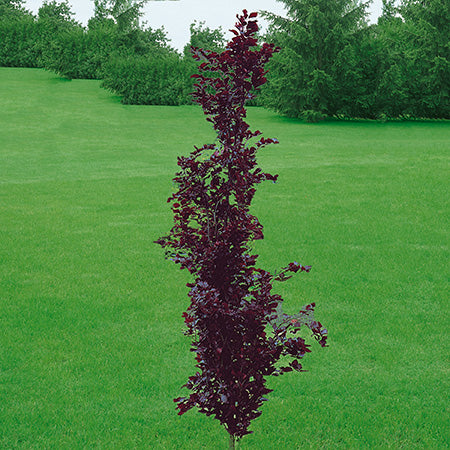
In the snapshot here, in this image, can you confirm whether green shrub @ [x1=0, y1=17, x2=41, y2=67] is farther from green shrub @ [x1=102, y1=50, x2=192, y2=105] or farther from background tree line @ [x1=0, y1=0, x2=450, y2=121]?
green shrub @ [x1=102, y1=50, x2=192, y2=105]

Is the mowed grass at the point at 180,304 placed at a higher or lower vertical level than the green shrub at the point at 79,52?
lower

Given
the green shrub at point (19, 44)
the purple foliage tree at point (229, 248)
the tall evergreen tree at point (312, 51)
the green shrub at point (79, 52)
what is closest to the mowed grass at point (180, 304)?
the purple foliage tree at point (229, 248)

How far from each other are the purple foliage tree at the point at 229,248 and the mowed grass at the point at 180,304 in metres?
1.18

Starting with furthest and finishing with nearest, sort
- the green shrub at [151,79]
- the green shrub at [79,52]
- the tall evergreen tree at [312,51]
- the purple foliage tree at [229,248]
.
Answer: the green shrub at [79,52], the green shrub at [151,79], the tall evergreen tree at [312,51], the purple foliage tree at [229,248]

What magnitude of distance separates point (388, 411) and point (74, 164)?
12268 mm

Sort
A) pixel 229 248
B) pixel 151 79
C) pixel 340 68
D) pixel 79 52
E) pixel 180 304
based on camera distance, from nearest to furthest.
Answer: pixel 229 248, pixel 180 304, pixel 340 68, pixel 151 79, pixel 79 52

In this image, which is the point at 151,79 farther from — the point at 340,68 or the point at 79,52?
the point at 340,68

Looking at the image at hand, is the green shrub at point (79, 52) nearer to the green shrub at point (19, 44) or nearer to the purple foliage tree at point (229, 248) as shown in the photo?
the green shrub at point (19, 44)

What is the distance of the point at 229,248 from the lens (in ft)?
10.7

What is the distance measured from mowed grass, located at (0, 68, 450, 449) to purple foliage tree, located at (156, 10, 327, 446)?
118 centimetres

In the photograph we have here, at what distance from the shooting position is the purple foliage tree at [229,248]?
10.5 feet

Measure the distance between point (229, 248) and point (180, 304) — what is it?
141 inches

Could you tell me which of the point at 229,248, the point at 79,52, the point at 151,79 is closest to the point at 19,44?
the point at 79,52

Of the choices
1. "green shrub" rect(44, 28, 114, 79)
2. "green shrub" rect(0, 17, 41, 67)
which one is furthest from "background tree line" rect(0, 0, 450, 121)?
"green shrub" rect(0, 17, 41, 67)
